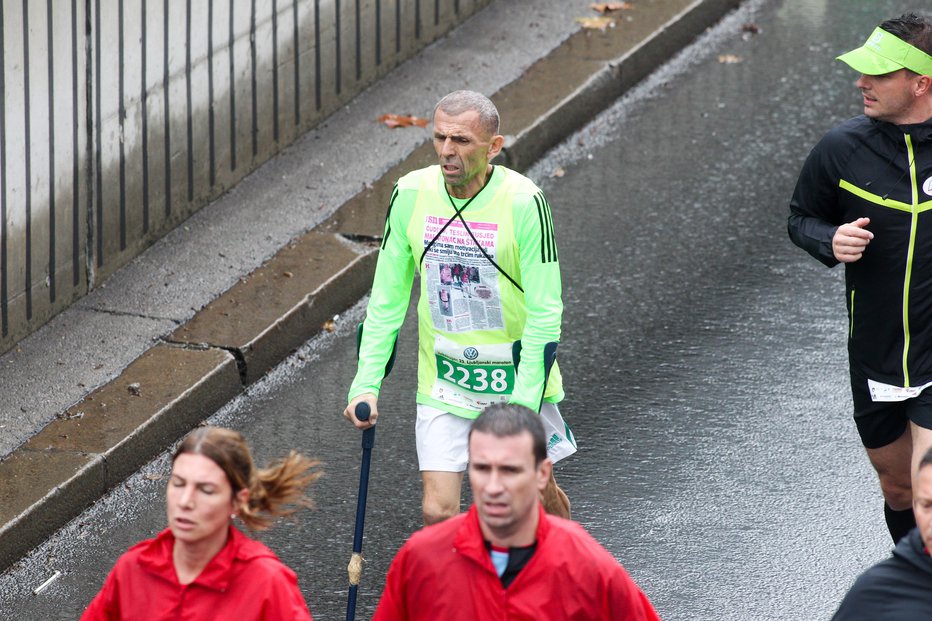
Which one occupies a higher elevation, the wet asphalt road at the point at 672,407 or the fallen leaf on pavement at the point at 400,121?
the fallen leaf on pavement at the point at 400,121

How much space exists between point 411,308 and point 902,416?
3534mm

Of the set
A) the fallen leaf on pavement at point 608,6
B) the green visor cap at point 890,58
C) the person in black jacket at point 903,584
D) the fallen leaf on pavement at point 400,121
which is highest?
the green visor cap at point 890,58

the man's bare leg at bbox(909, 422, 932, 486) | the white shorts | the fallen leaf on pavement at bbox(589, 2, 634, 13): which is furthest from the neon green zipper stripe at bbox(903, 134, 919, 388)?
the fallen leaf on pavement at bbox(589, 2, 634, 13)

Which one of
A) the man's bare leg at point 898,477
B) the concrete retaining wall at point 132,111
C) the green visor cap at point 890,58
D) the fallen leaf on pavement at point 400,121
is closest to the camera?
the green visor cap at point 890,58

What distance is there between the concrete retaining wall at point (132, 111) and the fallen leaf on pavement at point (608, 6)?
2.21 metres

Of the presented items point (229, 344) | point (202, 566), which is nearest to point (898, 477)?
point (202, 566)

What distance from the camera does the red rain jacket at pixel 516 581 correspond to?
166 inches

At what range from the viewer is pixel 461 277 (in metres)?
5.77

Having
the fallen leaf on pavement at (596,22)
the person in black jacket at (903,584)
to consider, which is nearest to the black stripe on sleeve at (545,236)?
the person in black jacket at (903,584)

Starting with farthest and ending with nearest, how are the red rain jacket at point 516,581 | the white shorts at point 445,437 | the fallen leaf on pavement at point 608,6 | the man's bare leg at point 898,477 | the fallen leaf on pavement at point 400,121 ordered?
the fallen leaf on pavement at point 608,6
the fallen leaf on pavement at point 400,121
the man's bare leg at point 898,477
the white shorts at point 445,437
the red rain jacket at point 516,581

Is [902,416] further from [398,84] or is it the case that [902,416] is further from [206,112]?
[398,84]

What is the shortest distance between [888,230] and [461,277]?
1.48m

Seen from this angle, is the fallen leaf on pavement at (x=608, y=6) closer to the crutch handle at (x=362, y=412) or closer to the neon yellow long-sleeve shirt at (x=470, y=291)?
the neon yellow long-sleeve shirt at (x=470, y=291)

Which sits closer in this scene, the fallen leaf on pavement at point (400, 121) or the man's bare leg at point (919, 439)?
the man's bare leg at point (919, 439)
